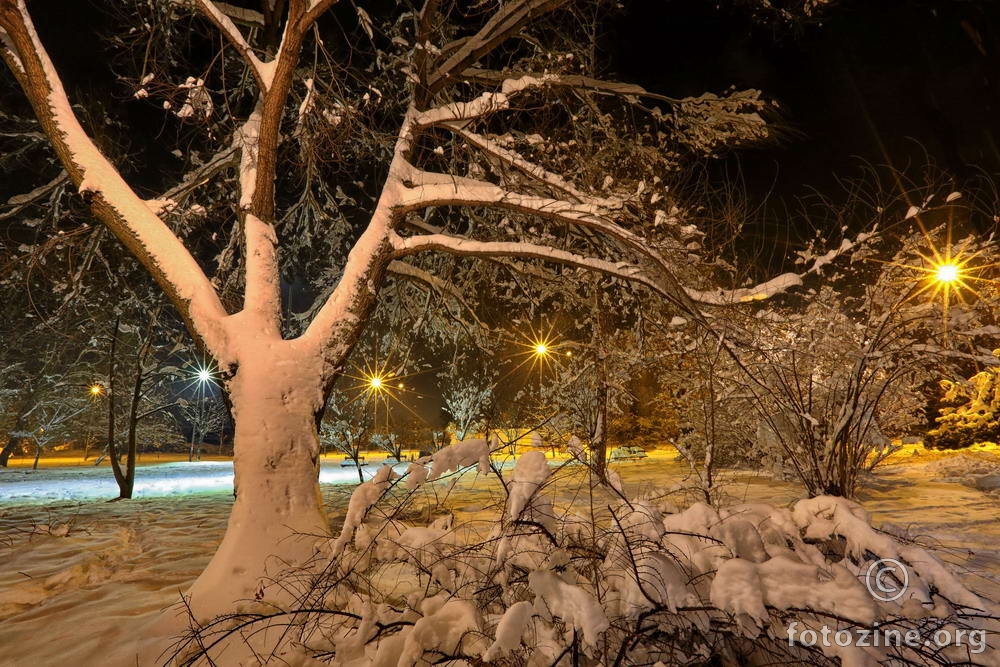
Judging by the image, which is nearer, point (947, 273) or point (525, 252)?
point (947, 273)

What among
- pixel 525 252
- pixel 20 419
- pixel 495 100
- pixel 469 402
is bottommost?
pixel 469 402

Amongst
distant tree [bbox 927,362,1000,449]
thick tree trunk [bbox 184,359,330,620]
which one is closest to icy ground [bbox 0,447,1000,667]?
thick tree trunk [bbox 184,359,330,620]

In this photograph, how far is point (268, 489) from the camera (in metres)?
3.60

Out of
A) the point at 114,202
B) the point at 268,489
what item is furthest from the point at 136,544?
the point at 114,202

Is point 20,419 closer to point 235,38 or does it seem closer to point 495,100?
point 235,38

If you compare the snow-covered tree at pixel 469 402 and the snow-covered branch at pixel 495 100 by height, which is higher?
the snow-covered branch at pixel 495 100

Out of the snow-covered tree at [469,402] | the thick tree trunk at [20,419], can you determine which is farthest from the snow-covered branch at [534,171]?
the thick tree trunk at [20,419]

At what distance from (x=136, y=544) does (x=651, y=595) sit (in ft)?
18.0

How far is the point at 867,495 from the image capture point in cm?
770

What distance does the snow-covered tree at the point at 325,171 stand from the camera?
373 centimetres

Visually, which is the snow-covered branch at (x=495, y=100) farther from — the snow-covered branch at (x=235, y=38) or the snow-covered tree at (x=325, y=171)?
the snow-covered branch at (x=235, y=38)

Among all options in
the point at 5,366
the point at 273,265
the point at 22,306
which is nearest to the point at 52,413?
the point at 5,366

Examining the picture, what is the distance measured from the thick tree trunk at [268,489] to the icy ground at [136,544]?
31 cm

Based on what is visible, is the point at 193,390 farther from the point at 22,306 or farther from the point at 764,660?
the point at 764,660
